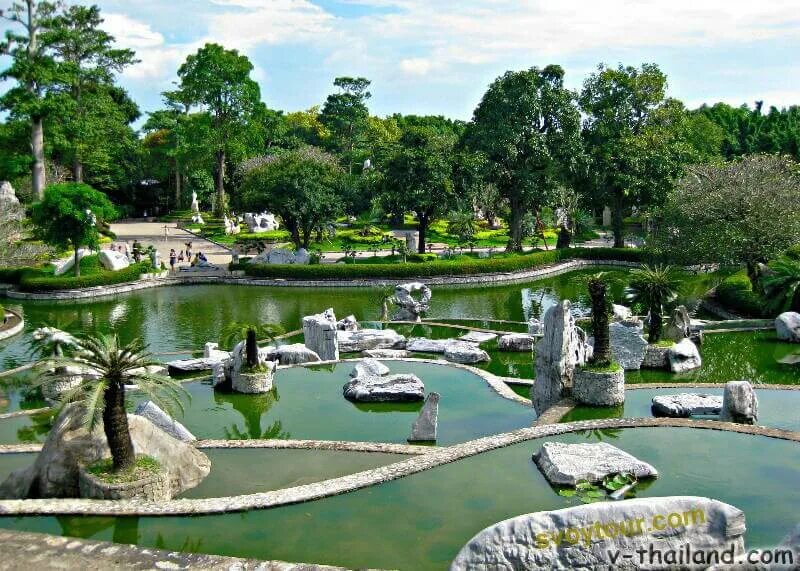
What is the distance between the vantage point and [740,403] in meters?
18.4

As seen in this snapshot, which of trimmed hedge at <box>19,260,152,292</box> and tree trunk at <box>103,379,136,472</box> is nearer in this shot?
tree trunk at <box>103,379,136,472</box>

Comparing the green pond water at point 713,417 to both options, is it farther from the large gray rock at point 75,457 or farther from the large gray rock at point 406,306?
the large gray rock at point 406,306

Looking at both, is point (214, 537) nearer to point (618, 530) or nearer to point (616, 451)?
point (618, 530)

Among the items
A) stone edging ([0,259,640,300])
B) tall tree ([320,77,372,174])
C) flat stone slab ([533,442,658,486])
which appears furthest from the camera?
tall tree ([320,77,372,174])

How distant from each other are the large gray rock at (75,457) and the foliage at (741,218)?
1177 inches

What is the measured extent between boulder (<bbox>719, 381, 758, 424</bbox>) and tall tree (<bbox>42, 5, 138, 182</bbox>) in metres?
59.8

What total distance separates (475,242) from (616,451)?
47390 mm

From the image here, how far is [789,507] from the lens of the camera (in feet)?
43.1

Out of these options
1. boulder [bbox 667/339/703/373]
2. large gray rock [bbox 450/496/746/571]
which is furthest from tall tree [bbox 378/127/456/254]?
large gray rock [bbox 450/496/746/571]

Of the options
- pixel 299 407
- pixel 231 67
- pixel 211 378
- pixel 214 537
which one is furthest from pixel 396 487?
pixel 231 67

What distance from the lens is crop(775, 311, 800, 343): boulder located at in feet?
96.1

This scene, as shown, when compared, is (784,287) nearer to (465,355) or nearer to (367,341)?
(465,355)

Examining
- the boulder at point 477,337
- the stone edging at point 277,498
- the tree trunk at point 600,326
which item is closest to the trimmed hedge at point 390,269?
the boulder at point 477,337

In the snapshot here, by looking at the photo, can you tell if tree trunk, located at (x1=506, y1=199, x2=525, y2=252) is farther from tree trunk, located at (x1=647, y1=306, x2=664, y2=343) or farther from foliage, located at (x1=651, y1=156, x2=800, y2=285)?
tree trunk, located at (x1=647, y1=306, x2=664, y2=343)
